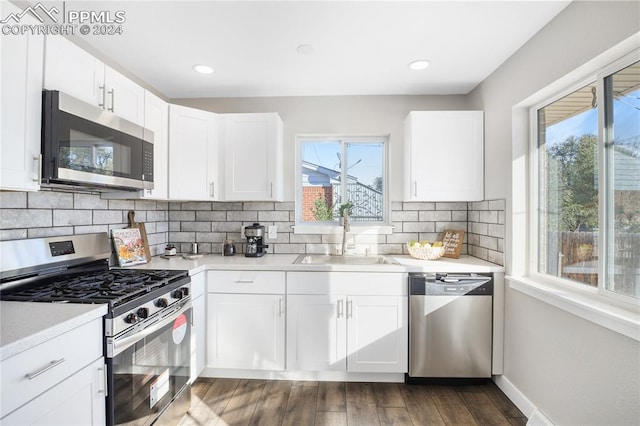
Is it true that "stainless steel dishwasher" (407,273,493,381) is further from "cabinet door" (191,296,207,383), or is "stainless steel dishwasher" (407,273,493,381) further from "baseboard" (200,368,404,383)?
"cabinet door" (191,296,207,383)

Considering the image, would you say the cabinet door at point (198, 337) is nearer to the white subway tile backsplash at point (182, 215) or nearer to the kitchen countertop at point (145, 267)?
the kitchen countertop at point (145, 267)

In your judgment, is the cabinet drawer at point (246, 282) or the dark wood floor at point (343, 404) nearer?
the dark wood floor at point (343, 404)

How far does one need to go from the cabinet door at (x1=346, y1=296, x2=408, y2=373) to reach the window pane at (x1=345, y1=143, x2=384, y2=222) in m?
0.96

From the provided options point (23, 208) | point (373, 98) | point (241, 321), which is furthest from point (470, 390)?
point (23, 208)

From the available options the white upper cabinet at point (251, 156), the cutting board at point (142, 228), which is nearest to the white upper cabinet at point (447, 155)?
the white upper cabinet at point (251, 156)

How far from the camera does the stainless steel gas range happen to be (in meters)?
1.40

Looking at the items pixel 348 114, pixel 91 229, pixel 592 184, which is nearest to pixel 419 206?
pixel 348 114

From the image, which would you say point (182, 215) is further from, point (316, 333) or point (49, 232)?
point (316, 333)

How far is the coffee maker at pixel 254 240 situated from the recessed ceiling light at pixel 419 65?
1808 millimetres

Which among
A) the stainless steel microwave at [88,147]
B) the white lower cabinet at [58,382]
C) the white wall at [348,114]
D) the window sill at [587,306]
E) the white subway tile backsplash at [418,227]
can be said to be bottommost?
the white lower cabinet at [58,382]

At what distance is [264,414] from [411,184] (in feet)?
6.67

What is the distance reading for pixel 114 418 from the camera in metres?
1.36

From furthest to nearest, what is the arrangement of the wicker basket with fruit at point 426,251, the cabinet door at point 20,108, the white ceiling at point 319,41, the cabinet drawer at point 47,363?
1. the wicker basket with fruit at point 426,251
2. the white ceiling at point 319,41
3. the cabinet door at point 20,108
4. the cabinet drawer at point 47,363

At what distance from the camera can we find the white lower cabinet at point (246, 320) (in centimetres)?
234
